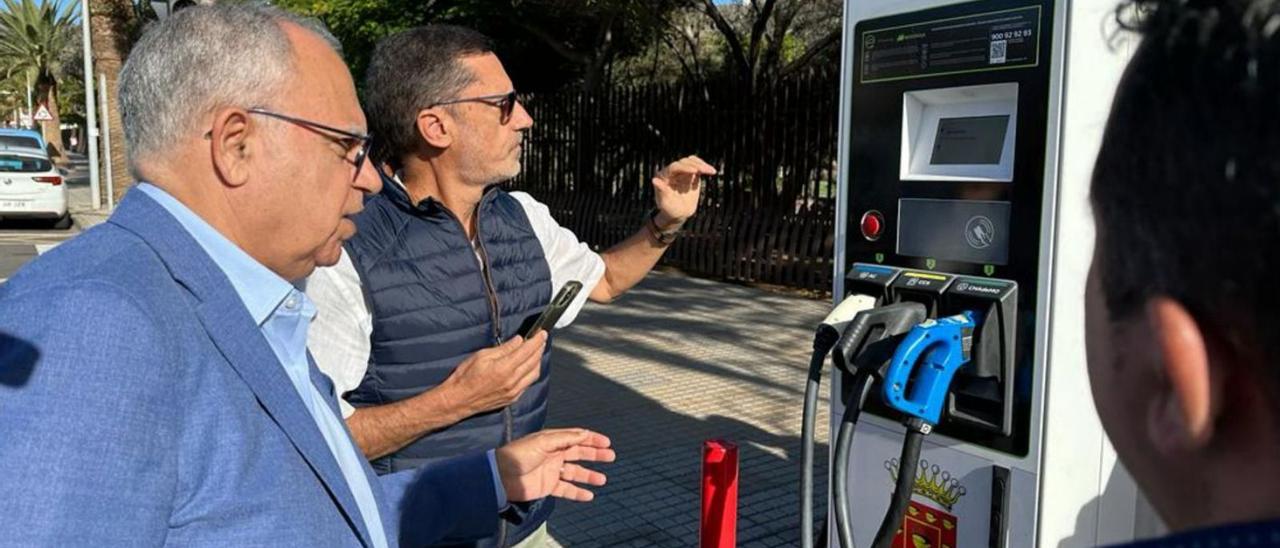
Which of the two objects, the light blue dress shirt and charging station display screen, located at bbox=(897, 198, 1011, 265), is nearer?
the light blue dress shirt

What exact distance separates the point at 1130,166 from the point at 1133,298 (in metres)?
0.09

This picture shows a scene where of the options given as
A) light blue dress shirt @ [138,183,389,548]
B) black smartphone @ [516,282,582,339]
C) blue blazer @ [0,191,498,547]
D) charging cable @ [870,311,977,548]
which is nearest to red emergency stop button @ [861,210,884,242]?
charging cable @ [870,311,977,548]

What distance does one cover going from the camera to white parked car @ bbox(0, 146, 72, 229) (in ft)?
47.8

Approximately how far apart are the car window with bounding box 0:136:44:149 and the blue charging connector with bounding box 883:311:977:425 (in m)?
16.9

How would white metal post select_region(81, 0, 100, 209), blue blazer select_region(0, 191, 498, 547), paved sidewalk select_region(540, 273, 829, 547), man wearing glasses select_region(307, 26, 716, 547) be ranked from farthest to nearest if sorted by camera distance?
white metal post select_region(81, 0, 100, 209), paved sidewalk select_region(540, 273, 829, 547), man wearing glasses select_region(307, 26, 716, 547), blue blazer select_region(0, 191, 498, 547)

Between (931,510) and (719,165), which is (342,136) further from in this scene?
(719,165)

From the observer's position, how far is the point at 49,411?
1.00m

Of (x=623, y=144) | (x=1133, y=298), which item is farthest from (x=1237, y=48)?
(x=623, y=144)

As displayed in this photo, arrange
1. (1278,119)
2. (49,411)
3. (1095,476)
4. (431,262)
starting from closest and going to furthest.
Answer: (1278,119) < (49,411) < (431,262) < (1095,476)

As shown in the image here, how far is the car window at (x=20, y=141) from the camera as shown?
50.9ft

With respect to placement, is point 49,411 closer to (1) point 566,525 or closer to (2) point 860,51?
(2) point 860,51

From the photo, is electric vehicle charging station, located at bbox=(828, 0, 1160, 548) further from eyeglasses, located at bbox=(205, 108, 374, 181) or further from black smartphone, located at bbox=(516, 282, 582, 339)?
eyeglasses, located at bbox=(205, 108, 374, 181)

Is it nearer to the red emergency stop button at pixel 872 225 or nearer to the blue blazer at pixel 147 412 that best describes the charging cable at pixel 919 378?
the red emergency stop button at pixel 872 225

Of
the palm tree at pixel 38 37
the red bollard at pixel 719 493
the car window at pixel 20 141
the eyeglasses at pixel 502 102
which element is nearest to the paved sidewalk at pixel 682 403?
the red bollard at pixel 719 493
